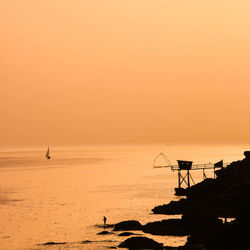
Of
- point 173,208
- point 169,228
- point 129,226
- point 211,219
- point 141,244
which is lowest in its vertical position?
point 141,244

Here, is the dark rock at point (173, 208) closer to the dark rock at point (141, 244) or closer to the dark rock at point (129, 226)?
the dark rock at point (129, 226)

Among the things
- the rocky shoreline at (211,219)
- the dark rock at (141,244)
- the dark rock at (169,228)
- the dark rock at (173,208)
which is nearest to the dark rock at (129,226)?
the rocky shoreline at (211,219)

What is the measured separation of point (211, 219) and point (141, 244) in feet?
30.6

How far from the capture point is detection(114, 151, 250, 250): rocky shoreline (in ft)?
112

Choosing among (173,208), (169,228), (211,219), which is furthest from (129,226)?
(173,208)

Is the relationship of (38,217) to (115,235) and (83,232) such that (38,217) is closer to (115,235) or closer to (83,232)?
(83,232)

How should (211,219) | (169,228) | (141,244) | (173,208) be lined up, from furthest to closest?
(173,208), (169,228), (211,219), (141,244)

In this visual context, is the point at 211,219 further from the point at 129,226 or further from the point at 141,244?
the point at 129,226

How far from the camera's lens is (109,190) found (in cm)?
12125

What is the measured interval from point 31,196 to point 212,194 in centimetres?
6039

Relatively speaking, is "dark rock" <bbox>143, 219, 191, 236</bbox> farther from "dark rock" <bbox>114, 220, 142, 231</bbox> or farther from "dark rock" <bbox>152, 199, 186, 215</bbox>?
"dark rock" <bbox>152, 199, 186, 215</bbox>

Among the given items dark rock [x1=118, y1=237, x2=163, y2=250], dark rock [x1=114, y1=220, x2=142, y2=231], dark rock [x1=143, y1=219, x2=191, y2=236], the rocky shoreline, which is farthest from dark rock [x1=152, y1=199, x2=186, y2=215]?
dark rock [x1=118, y1=237, x2=163, y2=250]

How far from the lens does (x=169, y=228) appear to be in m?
52.0

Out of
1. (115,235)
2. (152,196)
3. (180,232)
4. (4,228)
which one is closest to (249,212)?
(180,232)
